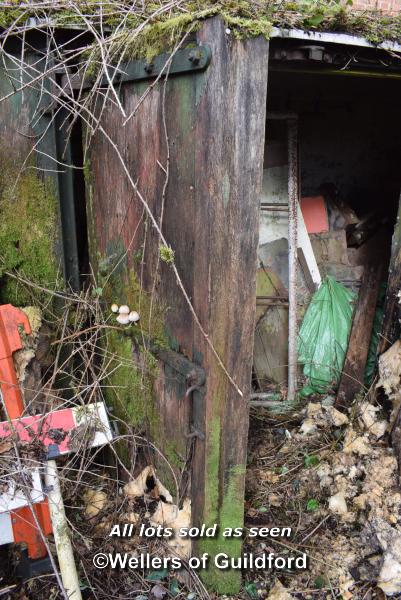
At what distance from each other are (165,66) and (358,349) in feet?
9.96

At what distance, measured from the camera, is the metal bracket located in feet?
6.75

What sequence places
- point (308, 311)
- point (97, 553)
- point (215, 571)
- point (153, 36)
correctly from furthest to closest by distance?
1. point (308, 311)
2. point (97, 553)
3. point (215, 571)
4. point (153, 36)

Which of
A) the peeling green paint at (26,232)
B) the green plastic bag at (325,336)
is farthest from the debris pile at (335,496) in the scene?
the peeling green paint at (26,232)

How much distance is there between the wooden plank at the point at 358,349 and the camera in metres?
4.40

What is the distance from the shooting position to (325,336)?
180 inches

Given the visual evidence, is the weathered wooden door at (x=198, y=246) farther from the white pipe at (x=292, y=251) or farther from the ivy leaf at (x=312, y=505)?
the white pipe at (x=292, y=251)

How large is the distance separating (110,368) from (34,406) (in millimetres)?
532

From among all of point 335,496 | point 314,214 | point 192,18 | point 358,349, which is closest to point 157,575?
point 335,496

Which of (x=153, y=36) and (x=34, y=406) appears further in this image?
(x=34, y=406)

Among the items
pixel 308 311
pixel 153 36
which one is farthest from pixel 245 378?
pixel 308 311

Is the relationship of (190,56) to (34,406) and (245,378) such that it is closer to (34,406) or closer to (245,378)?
(245,378)

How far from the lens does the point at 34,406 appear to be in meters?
3.10

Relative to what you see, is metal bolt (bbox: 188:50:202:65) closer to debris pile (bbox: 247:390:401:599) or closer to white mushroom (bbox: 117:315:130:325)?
white mushroom (bbox: 117:315:130:325)

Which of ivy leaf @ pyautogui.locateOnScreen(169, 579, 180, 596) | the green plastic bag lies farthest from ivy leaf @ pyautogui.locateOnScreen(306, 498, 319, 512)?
the green plastic bag
